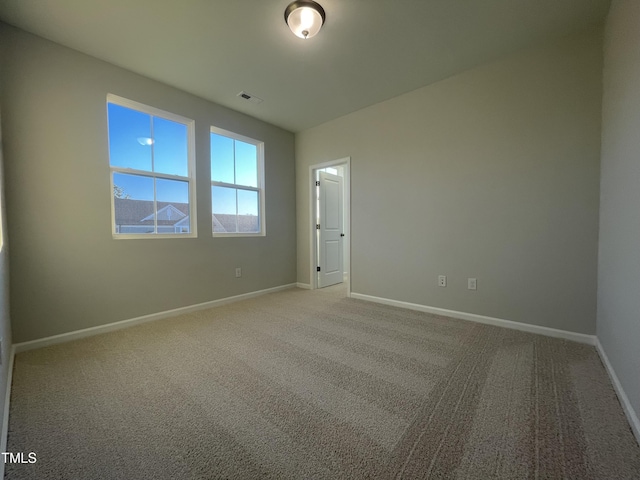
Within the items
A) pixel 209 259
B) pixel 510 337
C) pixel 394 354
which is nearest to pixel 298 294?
pixel 209 259

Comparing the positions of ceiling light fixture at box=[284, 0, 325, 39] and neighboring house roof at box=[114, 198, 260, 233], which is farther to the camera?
neighboring house roof at box=[114, 198, 260, 233]

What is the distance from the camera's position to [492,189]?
99.3 inches

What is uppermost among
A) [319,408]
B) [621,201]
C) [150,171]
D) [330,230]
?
[150,171]

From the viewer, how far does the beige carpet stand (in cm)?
105

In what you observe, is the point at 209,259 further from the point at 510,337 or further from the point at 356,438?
the point at 510,337

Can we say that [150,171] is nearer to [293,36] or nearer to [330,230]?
[293,36]

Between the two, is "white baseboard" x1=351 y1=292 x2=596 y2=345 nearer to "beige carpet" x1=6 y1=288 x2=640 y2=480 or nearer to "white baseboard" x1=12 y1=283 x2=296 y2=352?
"beige carpet" x1=6 y1=288 x2=640 y2=480

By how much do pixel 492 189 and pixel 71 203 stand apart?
3.97 m

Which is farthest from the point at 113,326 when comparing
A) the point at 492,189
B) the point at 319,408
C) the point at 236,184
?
the point at 492,189

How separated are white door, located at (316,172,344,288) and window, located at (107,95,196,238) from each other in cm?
200

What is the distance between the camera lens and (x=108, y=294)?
2473mm

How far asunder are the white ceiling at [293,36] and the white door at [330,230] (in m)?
1.76

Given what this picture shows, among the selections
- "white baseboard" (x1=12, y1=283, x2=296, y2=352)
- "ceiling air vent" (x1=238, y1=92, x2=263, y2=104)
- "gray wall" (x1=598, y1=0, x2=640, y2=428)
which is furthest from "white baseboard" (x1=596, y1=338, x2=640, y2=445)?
"ceiling air vent" (x1=238, y1=92, x2=263, y2=104)

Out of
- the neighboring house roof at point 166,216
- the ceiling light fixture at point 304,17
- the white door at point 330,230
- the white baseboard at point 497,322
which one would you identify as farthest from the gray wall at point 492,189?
the neighboring house roof at point 166,216
